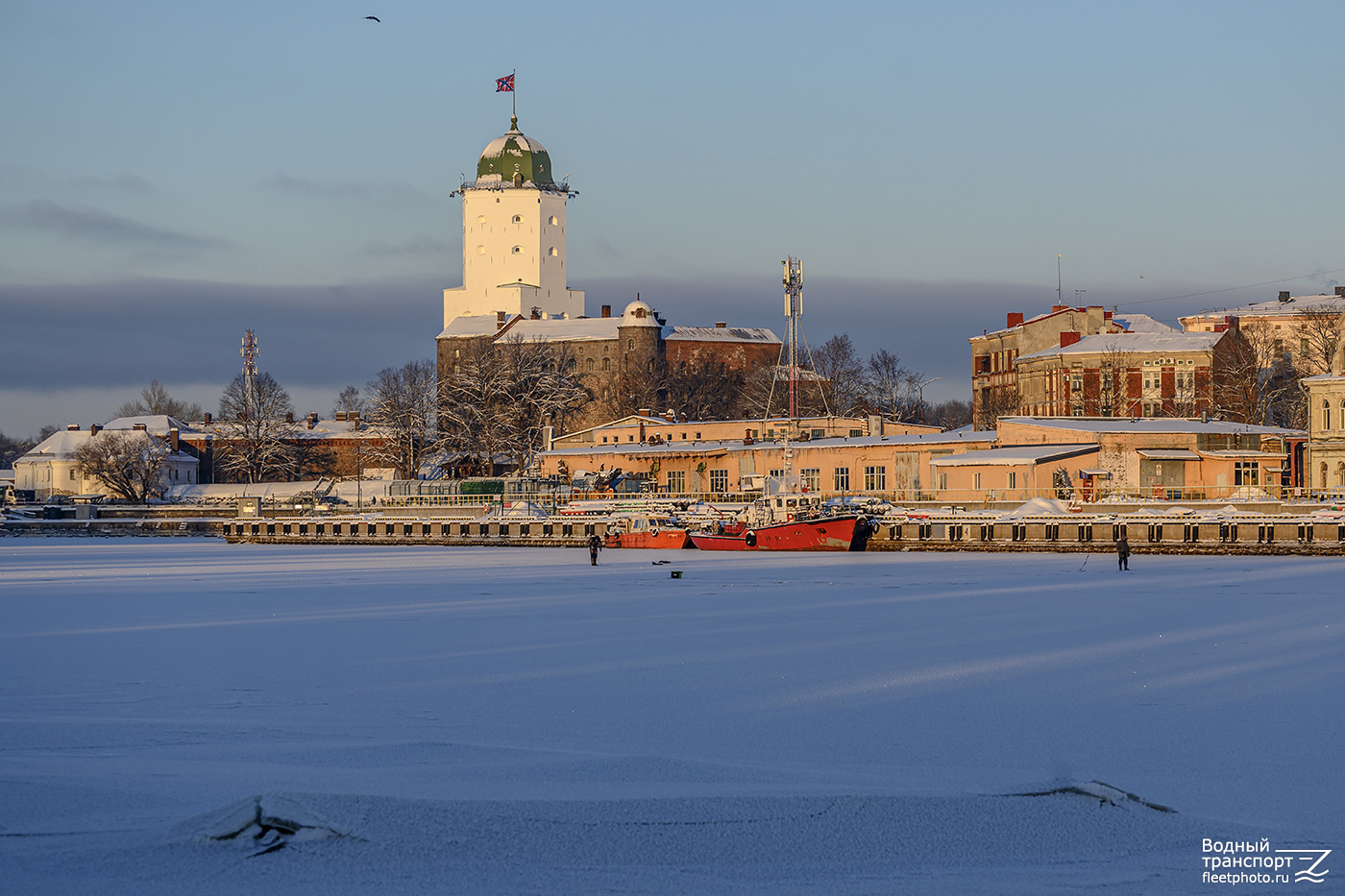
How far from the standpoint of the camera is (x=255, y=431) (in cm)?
11450

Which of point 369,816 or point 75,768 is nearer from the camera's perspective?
point 369,816

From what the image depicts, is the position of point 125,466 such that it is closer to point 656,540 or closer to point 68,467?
point 68,467

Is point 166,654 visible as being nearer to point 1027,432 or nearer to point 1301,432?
point 1027,432

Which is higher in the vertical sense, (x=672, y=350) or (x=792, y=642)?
(x=672, y=350)

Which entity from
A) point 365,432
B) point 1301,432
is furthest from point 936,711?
point 365,432

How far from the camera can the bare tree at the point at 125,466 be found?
10762 cm

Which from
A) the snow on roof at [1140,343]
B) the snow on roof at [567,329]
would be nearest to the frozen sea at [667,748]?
the snow on roof at [1140,343]

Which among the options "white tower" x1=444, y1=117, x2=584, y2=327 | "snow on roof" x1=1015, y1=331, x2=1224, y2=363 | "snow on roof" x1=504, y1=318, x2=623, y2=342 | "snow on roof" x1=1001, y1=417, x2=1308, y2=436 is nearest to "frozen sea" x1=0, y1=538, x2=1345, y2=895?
"snow on roof" x1=1001, y1=417, x2=1308, y2=436

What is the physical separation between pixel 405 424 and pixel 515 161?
5809cm

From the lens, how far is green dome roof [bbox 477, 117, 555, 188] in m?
160

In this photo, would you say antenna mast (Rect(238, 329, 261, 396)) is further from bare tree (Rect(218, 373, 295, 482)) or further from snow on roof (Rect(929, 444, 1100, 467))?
snow on roof (Rect(929, 444, 1100, 467))

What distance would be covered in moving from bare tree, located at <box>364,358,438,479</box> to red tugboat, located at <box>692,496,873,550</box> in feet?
177

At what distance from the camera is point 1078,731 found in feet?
42.5

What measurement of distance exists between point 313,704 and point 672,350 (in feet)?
430
